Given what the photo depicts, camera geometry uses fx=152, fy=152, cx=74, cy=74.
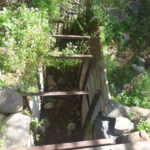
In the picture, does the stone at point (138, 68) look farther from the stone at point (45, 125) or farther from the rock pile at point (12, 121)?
the stone at point (45, 125)

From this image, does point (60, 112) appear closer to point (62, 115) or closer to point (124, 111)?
point (62, 115)

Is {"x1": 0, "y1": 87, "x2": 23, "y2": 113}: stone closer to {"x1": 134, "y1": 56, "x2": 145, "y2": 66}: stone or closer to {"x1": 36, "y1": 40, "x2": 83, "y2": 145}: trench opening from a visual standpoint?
{"x1": 36, "y1": 40, "x2": 83, "y2": 145}: trench opening

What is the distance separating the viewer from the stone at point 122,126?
2965 mm

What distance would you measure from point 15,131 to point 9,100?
50 cm

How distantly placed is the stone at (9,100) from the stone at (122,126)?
1.91 metres

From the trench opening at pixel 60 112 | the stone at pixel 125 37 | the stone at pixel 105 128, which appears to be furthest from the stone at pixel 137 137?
the stone at pixel 125 37

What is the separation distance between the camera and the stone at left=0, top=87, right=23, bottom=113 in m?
2.42

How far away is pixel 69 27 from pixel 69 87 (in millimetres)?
2229

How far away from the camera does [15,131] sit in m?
2.41

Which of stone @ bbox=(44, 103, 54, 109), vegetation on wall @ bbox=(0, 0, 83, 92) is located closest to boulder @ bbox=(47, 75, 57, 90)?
stone @ bbox=(44, 103, 54, 109)

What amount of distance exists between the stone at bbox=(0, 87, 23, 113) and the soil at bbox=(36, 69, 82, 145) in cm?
239

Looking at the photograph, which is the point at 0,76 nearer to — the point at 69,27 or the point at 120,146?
the point at 120,146

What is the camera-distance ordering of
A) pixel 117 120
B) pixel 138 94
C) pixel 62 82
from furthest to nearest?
pixel 62 82
pixel 138 94
pixel 117 120

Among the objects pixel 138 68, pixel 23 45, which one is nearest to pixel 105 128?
pixel 138 68
